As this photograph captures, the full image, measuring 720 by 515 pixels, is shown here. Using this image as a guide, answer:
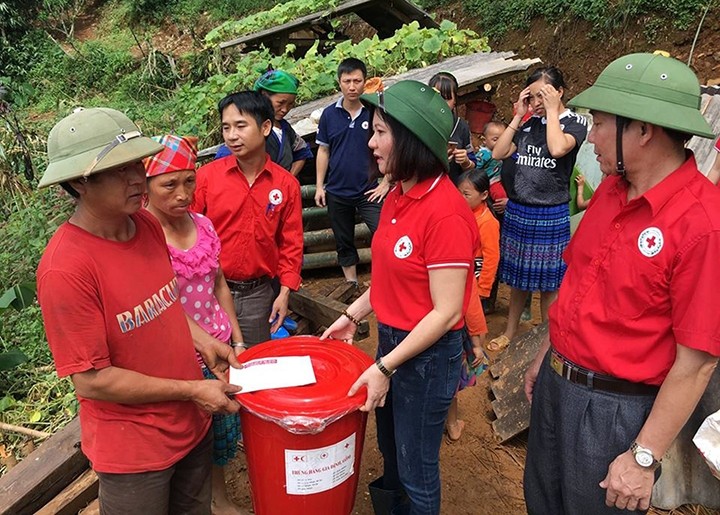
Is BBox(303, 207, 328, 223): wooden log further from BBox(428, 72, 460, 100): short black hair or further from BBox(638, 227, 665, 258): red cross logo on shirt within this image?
BBox(638, 227, 665, 258): red cross logo on shirt

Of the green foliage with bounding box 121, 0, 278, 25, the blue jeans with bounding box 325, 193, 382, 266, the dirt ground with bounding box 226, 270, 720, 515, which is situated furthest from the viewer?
the green foliage with bounding box 121, 0, 278, 25

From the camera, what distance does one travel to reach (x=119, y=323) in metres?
1.78

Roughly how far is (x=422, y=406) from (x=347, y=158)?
3133mm

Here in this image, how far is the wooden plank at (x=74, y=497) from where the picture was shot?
2672 mm

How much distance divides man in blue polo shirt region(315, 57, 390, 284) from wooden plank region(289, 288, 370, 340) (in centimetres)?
111

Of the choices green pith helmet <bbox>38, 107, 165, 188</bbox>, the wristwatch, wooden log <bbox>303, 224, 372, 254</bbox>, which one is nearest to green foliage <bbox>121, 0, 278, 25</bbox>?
wooden log <bbox>303, 224, 372, 254</bbox>

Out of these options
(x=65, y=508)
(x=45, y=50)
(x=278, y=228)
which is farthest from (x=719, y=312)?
(x=45, y=50)

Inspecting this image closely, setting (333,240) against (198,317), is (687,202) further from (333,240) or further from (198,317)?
(333,240)

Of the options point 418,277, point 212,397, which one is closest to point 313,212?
point 418,277

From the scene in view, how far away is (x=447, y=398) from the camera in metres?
2.23

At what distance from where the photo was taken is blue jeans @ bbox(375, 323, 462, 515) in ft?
7.11

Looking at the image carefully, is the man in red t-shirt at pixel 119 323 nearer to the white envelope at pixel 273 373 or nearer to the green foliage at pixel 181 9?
the white envelope at pixel 273 373

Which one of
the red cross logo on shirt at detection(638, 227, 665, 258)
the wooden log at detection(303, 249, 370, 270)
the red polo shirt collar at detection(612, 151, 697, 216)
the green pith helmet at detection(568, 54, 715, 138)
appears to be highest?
the green pith helmet at detection(568, 54, 715, 138)

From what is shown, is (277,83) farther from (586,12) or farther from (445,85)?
(586,12)
